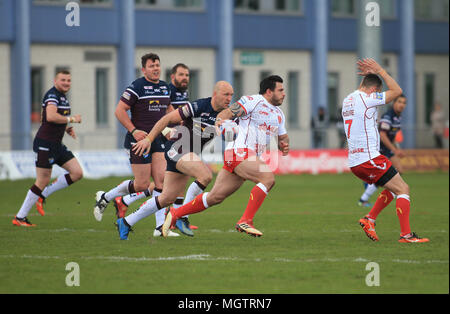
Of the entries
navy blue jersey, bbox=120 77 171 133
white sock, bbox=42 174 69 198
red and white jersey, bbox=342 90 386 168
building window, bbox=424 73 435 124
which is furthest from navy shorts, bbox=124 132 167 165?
building window, bbox=424 73 435 124

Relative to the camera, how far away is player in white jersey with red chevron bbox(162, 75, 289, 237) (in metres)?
11.8

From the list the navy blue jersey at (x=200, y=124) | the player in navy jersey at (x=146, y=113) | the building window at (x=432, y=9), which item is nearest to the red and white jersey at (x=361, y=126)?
the navy blue jersey at (x=200, y=124)

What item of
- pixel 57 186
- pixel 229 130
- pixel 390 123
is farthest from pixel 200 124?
pixel 390 123

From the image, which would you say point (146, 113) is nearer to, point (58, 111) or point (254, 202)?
point (58, 111)

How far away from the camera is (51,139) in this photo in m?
14.5

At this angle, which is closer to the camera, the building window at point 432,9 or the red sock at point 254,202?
the red sock at point 254,202

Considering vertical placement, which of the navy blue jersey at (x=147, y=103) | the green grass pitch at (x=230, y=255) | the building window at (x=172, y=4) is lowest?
the green grass pitch at (x=230, y=255)

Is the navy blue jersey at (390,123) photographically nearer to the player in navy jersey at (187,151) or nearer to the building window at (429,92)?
the player in navy jersey at (187,151)

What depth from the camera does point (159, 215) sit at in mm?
12836

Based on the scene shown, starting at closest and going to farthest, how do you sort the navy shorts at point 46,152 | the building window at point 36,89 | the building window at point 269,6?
the navy shorts at point 46,152 < the building window at point 36,89 < the building window at point 269,6

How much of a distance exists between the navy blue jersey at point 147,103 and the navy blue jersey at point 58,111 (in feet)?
5.55

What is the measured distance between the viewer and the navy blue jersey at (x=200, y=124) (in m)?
11.9

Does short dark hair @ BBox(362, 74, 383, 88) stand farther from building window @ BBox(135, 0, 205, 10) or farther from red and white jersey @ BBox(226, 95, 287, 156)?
building window @ BBox(135, 0, 205, 10)

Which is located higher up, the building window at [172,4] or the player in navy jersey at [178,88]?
the building window at [172,4]
